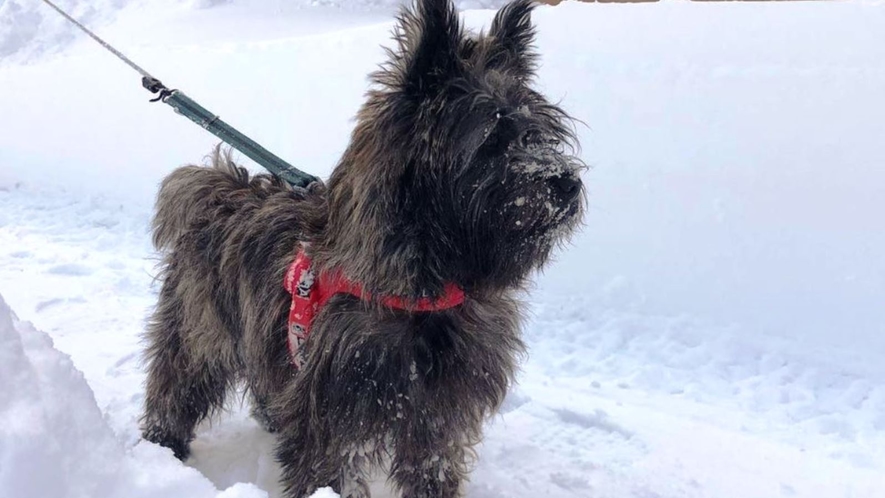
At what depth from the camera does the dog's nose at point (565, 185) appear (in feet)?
7.32

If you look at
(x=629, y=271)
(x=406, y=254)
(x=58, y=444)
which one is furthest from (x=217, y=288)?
(x=629, y=271)

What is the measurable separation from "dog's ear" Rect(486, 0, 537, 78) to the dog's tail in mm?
1175

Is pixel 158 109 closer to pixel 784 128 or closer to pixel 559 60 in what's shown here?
pixel 559 60

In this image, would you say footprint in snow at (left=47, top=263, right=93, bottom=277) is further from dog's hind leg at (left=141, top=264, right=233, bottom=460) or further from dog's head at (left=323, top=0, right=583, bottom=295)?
dog's head at (left=323, top=0, right=583, bottom=295)

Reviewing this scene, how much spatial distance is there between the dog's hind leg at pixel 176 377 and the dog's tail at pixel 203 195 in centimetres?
22

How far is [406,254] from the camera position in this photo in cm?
237

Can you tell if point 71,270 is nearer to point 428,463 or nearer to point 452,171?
point 428,463

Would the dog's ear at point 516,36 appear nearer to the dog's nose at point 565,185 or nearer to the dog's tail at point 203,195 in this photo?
the dog's nose at point 565,185

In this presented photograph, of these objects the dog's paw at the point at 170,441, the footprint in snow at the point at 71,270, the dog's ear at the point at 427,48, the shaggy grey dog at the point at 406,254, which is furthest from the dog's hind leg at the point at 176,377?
the footprint in snow at the point at 71,270

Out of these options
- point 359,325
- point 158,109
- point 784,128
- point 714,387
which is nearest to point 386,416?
point 359,325

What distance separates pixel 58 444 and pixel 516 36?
1865 mm

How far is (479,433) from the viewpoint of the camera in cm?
283

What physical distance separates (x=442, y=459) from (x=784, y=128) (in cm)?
458

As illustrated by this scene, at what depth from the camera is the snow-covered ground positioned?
3367 mm
